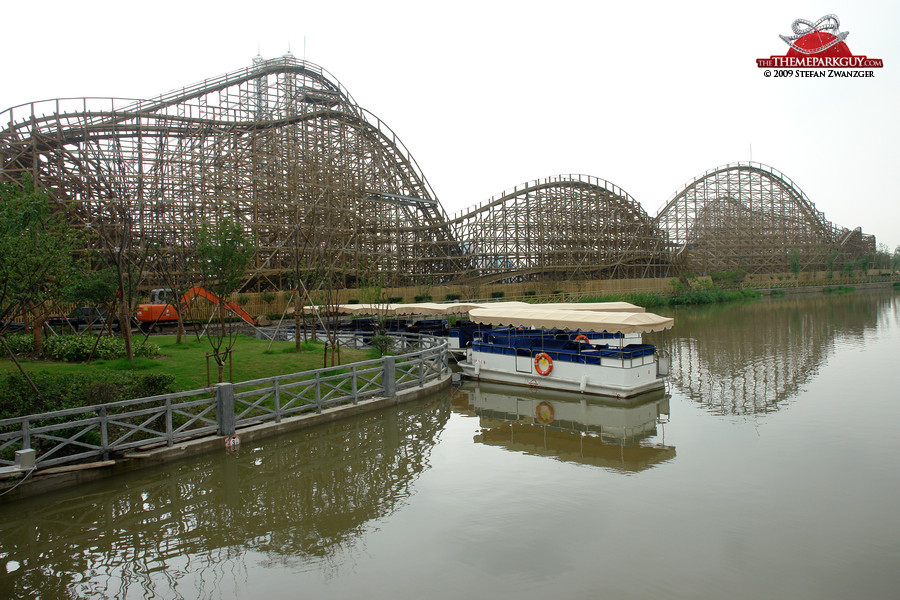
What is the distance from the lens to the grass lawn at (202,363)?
1200 centimetres

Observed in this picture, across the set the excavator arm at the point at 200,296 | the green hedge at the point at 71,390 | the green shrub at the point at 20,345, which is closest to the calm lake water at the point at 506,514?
the green hedge at the point at 71,390

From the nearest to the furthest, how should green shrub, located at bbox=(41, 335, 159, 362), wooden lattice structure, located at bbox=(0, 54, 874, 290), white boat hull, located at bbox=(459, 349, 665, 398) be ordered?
green shrub, located at bbox=(41, 335, 159, 362), white boat hull, located at bbox=(459, 349, 665, 398), wooden lattice structure, located at bbox=(0, 54, 874, 290)

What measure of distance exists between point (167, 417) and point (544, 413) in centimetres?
780

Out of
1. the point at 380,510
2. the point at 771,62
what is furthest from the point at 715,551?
the point at 771,62

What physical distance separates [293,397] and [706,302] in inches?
1657

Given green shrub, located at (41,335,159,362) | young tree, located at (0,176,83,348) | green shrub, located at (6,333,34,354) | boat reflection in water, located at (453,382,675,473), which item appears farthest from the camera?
green shrub, located at (6,333,34,354)

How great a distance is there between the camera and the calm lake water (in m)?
5.66

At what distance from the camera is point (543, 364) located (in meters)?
15.0

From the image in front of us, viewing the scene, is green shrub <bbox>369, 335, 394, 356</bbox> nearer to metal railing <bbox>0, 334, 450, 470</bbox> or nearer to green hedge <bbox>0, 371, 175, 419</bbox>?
metal railing <bbox>0, 334, 450, 470</bbox>

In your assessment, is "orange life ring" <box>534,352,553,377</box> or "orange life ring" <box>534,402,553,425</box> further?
"orange life ring" <box>534,352,553,377</box>

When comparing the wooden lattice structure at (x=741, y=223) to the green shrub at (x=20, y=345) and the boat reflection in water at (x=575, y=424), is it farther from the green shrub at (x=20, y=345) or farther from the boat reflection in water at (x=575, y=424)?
the green shrub at (x=20, y=345)

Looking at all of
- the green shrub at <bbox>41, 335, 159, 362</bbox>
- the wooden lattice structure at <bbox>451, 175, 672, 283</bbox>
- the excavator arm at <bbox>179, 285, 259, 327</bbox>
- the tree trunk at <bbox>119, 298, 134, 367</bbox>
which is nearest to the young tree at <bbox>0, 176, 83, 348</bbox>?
the tree trunk at <bbox>119, 298, 134, 367</bbox>

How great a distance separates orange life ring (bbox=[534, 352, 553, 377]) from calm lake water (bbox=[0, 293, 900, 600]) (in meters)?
2.17

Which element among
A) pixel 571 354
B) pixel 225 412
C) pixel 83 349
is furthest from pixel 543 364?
pixel 83 349
